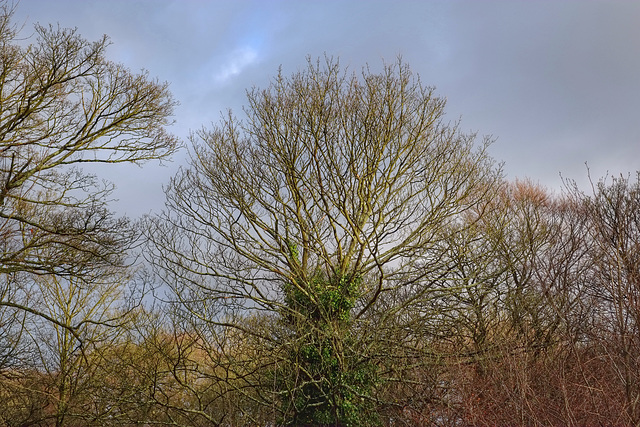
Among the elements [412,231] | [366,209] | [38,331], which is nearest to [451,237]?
[412,231]

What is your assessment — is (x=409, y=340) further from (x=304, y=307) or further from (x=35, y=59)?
(x=35, y=59)

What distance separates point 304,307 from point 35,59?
26.0 ft

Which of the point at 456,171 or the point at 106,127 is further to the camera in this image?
the point at 456,171

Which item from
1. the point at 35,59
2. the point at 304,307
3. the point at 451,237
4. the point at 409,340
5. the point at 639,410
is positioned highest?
the point at 35,59

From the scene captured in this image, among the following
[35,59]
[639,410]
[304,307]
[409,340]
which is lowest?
[639,410]

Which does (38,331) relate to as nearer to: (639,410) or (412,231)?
(412,231)

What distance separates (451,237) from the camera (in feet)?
47.5

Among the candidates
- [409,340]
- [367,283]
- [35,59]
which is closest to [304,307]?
[367,283]

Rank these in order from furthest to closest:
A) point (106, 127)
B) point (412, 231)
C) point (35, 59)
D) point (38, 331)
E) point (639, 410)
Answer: point (38, 331) < point (412, 231) < point (106, 127) < point (35, 59) < point (639, 410)

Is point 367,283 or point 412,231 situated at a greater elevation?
point 412,231

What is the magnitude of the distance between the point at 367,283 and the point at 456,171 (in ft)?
12.1

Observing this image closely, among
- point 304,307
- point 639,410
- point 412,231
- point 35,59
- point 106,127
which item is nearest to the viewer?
point 639,410

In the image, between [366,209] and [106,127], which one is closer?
[106,127]

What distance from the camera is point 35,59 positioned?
11766 mm
